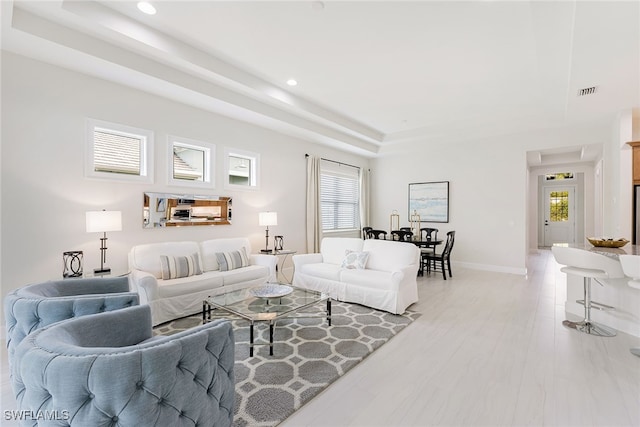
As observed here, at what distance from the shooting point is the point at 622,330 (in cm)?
328

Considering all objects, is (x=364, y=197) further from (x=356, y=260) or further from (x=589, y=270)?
(x=589, y=270)

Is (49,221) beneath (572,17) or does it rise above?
beneath

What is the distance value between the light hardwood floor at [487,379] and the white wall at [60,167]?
63.3 inches

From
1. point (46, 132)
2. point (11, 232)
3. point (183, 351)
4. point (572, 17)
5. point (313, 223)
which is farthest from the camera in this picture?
point (313, 223)

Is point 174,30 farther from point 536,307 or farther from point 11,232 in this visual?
point 536,307

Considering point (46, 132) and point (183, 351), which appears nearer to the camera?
point (183, 351)

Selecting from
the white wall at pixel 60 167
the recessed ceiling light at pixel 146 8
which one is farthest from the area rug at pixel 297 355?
the recessed ceiling light at pixel 146 8

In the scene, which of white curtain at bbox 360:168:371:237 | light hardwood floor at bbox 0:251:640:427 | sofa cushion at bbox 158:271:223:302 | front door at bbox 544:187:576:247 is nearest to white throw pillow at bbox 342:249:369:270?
light hardwood floor at bbox 0:251:640:427

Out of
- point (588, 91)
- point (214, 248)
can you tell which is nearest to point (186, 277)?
point (214, 248)

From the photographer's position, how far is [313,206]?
669 centimetres

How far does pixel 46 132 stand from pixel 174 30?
186 cm

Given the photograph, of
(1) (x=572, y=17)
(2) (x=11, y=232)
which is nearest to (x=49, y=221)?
(2) (x=11, y=232)

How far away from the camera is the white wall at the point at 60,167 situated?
123 inches

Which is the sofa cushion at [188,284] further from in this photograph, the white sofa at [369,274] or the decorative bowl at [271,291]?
the white sofa at [369,274]
